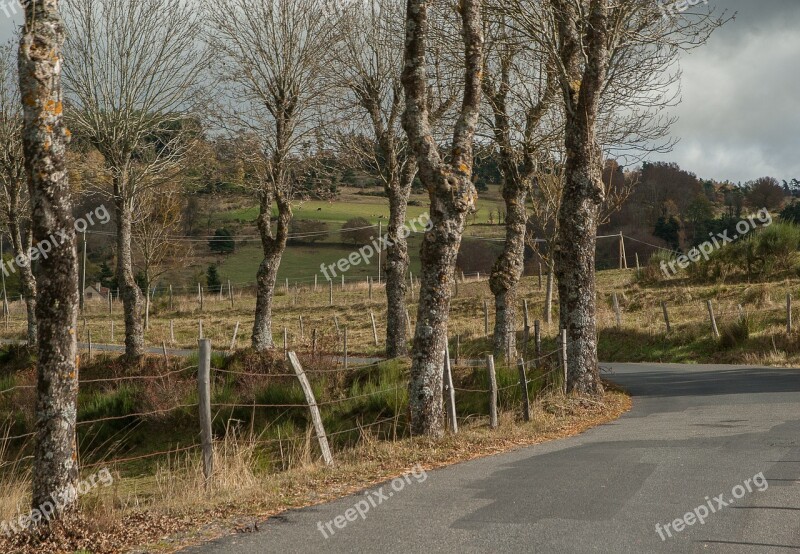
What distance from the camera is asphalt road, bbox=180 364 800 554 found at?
657 cm

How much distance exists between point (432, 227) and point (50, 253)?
20.3 feet

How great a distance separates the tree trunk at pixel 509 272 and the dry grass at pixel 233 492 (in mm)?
8355

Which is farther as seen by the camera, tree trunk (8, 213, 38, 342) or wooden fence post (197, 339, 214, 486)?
tree trunk (8, 213, 38, 342)

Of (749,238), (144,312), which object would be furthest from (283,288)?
(749,238)

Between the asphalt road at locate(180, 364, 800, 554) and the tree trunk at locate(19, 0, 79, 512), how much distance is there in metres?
1.48

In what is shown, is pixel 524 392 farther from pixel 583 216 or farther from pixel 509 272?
pixel 509 272

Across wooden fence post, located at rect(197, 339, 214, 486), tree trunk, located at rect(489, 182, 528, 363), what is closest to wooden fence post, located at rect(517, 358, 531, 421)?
wooden fence post, located at rect(197, 339, 214, 486)

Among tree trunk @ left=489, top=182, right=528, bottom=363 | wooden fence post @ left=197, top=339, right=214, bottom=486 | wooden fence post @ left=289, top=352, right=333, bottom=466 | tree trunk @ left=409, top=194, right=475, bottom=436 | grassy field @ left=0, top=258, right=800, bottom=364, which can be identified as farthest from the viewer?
grassy field @ left=0, top=258, right=800, bottom=364

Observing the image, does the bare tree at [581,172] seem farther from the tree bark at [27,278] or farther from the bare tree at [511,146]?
the tree bark at [27,278]

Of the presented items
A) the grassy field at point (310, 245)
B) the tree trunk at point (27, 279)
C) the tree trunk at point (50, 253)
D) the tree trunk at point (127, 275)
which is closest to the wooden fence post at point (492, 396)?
the tree trunk at point (50, 253)

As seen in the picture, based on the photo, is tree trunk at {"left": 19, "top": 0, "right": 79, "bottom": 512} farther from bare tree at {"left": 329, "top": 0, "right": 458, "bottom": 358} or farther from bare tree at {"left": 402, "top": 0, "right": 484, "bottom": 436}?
bare tree at {"left": 329, "top": 0, "right": 458, "bottom": 358}

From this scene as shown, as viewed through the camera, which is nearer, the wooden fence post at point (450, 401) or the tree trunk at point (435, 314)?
the tree trunk at point (435, 314)

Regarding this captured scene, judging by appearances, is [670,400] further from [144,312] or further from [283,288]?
[283,288]

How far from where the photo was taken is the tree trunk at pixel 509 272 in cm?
2183
